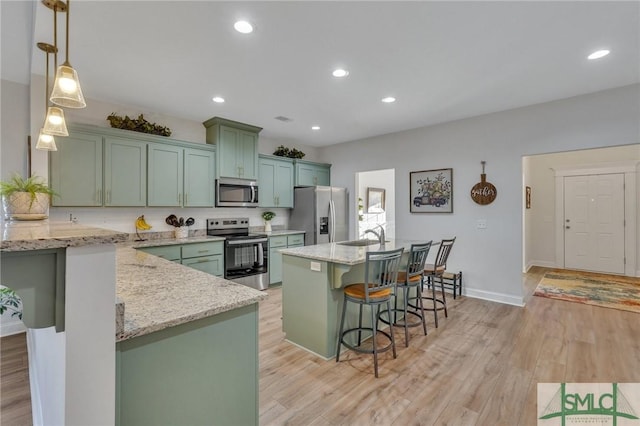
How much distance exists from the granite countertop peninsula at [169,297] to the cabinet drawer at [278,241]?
9.83ft

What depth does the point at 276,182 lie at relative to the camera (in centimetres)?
531

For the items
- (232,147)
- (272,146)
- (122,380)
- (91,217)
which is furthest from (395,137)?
(122,380)

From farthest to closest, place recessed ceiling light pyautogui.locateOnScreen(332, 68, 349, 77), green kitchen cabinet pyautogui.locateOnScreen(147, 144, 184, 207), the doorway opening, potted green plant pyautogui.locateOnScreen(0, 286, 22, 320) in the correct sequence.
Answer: the doorway opening, green kitchen cabinet pyautogui.locateOnScreen(147, 144, 184, 207), recessed ceiling light pyautogui.locateOnScreen(332, 68, 349, 77), potted green plant pyautogui.locateOnScreen(0, 286, 22, 320)

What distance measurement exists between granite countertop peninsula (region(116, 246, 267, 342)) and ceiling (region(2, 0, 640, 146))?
179 centimetres

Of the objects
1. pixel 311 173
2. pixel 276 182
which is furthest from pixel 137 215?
pixel 311 173

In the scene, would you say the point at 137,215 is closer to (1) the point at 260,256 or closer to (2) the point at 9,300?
(1) the point at 260,256

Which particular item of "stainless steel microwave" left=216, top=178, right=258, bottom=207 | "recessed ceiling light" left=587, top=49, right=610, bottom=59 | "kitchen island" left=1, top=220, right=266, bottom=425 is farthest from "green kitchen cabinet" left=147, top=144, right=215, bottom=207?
"recessed ceiling light" left=587, top=49, right=610, bottom=59

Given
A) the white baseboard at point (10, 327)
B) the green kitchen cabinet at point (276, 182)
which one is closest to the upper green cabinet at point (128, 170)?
the green kitchen cabinet at point (276, 182)

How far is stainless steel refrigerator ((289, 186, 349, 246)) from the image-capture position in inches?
206

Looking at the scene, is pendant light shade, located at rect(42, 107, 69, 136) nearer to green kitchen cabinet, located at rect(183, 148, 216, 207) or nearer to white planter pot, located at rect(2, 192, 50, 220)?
white planter pot, located at rect(2, 192, 50, 220)

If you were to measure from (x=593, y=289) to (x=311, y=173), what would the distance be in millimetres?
5154

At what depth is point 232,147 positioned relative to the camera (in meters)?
4.59

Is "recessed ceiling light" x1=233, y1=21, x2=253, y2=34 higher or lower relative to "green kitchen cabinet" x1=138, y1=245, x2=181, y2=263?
higher

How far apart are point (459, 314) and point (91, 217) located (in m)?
4.73
